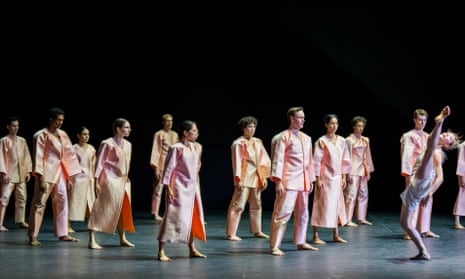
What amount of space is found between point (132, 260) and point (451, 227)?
13.9ft

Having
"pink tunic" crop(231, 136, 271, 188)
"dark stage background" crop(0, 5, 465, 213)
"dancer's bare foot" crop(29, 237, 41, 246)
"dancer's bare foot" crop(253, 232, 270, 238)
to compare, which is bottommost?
"dancer's bare foot" crop(29, 237, 41, 246)

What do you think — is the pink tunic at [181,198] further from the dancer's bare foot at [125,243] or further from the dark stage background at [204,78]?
the dark stage background at [204,78]

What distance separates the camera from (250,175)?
23.3 ft

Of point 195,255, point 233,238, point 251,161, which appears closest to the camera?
point 195,255

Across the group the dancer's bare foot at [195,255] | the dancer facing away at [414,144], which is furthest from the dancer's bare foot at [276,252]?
the dancer facing away at [414,144]

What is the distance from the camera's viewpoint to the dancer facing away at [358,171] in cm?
832

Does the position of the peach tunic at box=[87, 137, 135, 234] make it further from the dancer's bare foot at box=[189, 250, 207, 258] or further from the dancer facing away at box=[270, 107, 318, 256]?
the dancer facing away at box=[270, 107, 318, 256]

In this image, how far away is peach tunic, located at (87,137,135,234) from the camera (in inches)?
237

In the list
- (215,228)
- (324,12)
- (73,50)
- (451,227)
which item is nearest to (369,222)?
(451,227)

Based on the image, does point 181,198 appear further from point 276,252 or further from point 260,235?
point 260,235

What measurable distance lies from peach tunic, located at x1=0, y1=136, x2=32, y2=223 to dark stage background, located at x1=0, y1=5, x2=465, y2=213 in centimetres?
258

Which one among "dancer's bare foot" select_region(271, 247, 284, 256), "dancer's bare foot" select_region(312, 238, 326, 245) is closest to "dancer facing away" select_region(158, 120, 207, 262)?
"dancer's bare foot" select_region(271, 247, 284, 256)

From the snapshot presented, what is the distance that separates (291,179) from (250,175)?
134 cm

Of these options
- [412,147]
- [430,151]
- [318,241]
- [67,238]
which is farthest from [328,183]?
[67,238]
